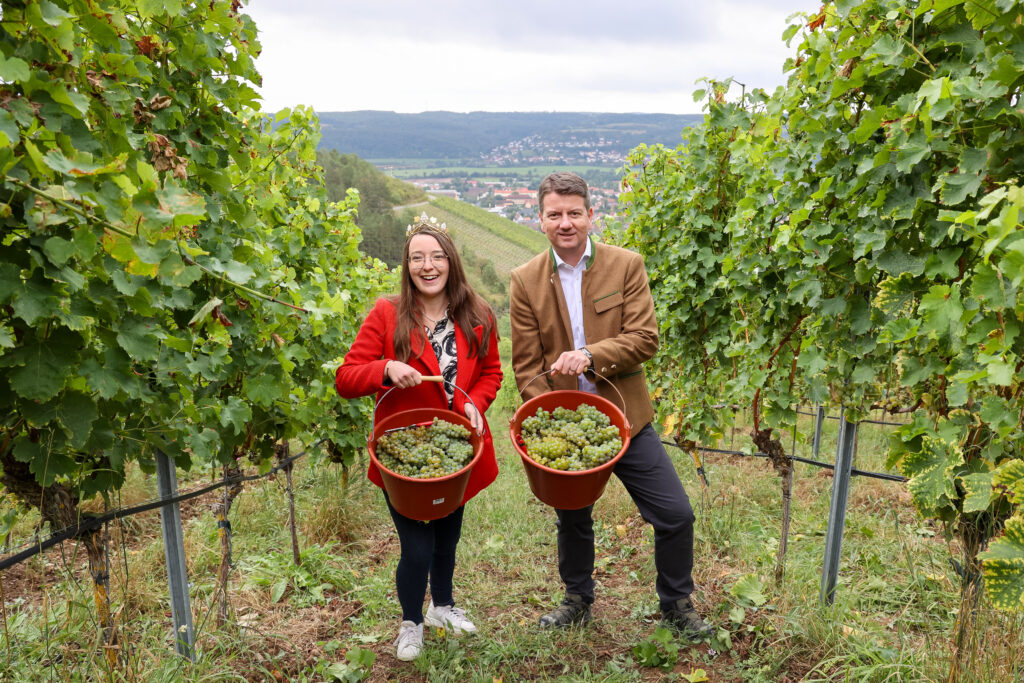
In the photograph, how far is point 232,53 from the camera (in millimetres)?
2271

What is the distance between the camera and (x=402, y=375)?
8.12 feet

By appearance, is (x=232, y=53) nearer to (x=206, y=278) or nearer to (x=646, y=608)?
(x=206, y=278)

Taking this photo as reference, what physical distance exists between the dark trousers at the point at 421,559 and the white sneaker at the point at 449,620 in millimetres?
39

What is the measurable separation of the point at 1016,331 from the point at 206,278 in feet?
7.70

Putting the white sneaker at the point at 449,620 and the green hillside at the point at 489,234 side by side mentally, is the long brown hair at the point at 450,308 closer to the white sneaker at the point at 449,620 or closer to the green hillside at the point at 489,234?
the white sneaker at the point at 449,620

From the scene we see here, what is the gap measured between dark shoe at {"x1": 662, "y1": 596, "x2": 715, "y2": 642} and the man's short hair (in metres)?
1.80

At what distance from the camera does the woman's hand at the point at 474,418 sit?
8.53 feet

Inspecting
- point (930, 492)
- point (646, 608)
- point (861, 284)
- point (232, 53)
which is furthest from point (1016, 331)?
point (232, 53)

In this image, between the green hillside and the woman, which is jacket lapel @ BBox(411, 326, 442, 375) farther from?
the green hillside

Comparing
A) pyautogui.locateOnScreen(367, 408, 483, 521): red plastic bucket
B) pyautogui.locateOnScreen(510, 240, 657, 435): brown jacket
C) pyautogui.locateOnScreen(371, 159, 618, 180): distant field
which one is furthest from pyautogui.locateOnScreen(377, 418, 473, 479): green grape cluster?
pyautogui.locateOnScreen(371, 159, 618, 180): distant field

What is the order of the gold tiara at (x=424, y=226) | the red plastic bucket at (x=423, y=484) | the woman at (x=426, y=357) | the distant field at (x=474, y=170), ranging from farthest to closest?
the distant field at (x=474, y=170), the gold tiara at (x=424, y=226), the woman at (x=426, y=357), the red plastic bucket at (x=423, y=484)

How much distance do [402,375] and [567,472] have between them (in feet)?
2.31

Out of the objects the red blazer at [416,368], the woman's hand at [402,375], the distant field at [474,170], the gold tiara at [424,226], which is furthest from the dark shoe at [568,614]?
the distant field at [474,170]

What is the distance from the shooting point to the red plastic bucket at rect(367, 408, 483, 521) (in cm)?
237
